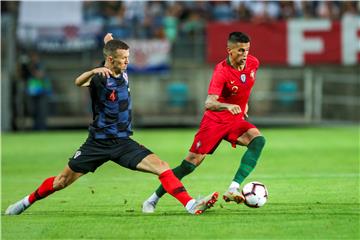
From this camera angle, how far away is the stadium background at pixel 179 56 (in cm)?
2653

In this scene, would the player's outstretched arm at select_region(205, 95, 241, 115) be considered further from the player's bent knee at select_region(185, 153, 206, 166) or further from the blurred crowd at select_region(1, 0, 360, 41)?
the blurred crowd at select_region(1, 0, 360, 41)

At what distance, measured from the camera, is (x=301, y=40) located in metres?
26.7

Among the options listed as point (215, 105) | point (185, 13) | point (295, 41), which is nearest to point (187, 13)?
point (185, 13)

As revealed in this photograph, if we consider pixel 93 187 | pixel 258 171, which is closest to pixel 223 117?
pixel 93 187

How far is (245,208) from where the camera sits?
34.0 ft

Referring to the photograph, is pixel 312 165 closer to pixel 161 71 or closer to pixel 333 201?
pixel 333 201

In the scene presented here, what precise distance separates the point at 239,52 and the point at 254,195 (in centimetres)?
164

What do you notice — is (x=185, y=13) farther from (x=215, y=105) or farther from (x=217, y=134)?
(x=215, y=105)

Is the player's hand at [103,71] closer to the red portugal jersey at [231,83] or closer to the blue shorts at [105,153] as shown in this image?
the blue shorts at [105,153]

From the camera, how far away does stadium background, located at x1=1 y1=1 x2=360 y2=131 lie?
26.5m

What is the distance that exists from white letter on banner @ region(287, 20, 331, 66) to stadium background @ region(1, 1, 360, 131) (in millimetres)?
29

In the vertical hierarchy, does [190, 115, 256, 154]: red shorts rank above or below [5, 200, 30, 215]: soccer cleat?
above

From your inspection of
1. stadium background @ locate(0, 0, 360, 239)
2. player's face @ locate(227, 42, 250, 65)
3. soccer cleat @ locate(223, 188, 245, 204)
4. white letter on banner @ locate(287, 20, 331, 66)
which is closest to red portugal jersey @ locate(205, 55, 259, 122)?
player's face @ locate(227, 42, 250, 65)

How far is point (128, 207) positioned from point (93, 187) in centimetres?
256
